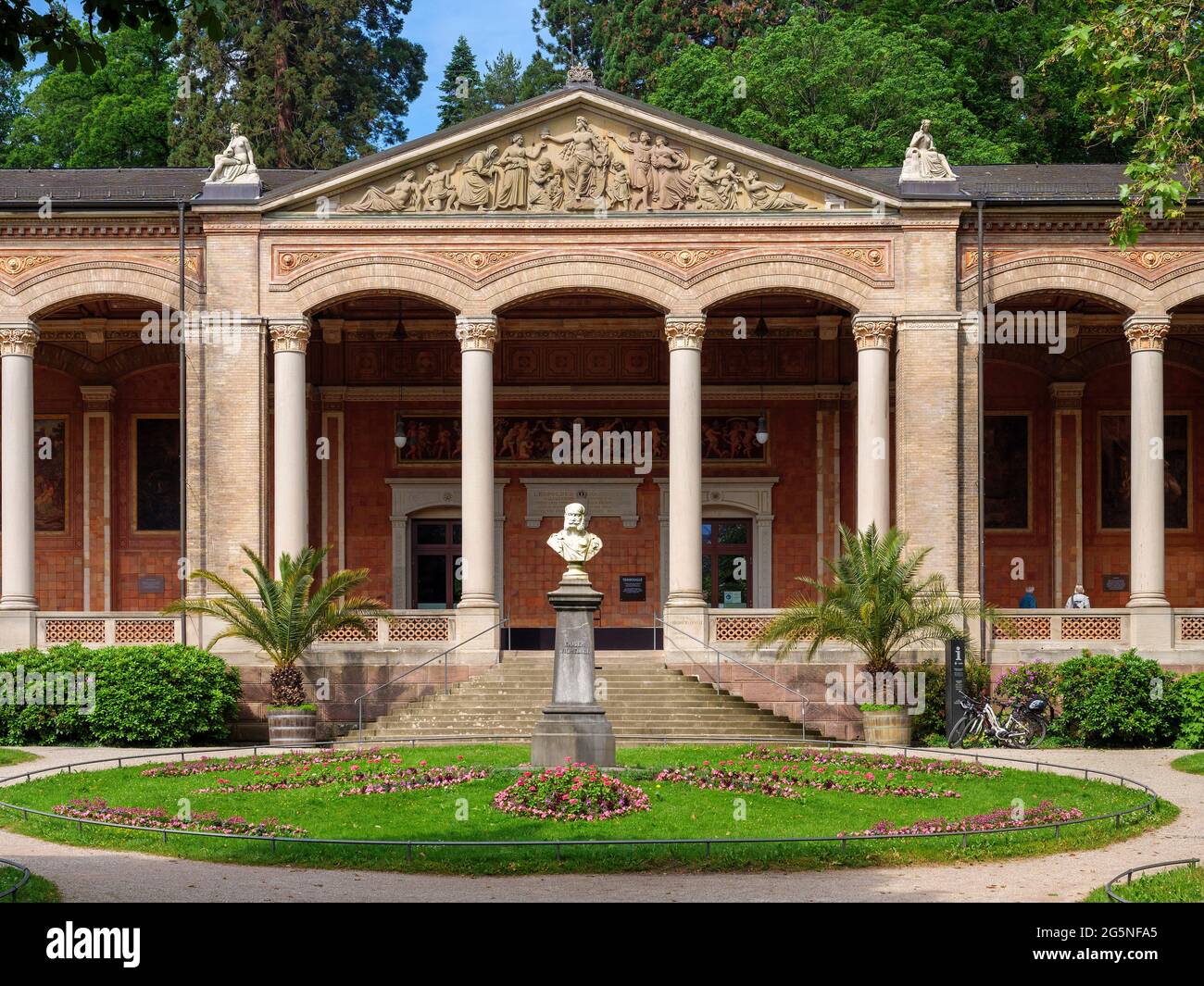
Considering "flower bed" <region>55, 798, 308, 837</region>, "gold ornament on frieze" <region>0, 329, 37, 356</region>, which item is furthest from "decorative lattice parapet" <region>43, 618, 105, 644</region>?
"flower bed" <region>55, 798, 308, 837</region>

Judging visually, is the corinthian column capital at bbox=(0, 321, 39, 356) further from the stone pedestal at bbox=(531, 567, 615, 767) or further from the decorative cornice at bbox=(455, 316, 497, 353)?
the stone pedestal at bbox=(531, 567, 615, 767)

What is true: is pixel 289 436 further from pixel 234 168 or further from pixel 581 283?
pixel 581 283

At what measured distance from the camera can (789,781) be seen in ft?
71.3

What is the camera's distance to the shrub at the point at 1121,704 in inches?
1123

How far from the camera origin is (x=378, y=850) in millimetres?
16531

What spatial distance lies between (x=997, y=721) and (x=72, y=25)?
21.3 meters

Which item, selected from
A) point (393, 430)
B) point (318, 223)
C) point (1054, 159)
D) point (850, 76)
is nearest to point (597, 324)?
point (393, 430)

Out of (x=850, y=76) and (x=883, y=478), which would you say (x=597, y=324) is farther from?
(x=850, y=76)

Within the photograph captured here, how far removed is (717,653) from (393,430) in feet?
37.7

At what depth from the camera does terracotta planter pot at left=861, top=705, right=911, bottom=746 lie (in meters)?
29.1

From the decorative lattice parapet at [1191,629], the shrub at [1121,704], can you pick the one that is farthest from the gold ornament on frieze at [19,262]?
the decorative lattice parapet at [1191,629]

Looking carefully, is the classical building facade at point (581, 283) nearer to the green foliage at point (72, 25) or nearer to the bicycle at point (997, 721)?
the bicycle at point (997, 721)

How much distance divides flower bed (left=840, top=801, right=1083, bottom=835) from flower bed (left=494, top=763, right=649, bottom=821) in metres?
2.68

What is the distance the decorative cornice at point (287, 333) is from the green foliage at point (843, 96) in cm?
1995
